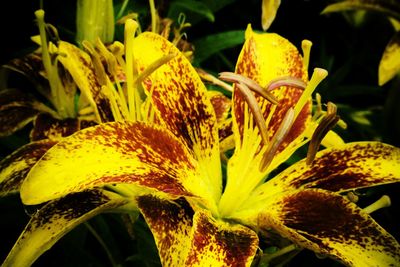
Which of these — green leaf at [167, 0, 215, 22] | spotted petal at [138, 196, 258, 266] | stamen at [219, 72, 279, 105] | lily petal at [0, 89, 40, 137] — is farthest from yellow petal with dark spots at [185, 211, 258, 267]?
green leaf at [167, 0, 215, 22]

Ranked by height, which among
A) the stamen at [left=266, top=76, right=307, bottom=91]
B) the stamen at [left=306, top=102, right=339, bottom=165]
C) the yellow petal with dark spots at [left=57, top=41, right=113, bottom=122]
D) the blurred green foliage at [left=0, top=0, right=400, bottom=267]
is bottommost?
the blurred green foliage at [left=0, top=0, right=400, bottom=267]

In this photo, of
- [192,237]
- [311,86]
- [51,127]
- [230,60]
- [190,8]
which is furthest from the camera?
[230,60]

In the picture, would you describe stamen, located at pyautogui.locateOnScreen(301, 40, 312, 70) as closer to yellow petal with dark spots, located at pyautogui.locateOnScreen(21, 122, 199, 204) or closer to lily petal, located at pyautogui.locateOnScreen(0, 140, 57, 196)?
yellow petal with dark spots, located at pyautogui.locateOnScreen(21, 122, 199, 204)

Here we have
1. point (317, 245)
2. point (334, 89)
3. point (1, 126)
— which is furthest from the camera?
point (334, 89)

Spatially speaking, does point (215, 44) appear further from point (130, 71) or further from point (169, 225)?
point (169, 225)

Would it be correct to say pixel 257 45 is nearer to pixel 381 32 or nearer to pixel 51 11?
pixel 51 11

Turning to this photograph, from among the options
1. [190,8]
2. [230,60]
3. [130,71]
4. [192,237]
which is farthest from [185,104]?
[230,60]

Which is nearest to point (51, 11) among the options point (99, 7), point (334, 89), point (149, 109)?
point (99, 7)
